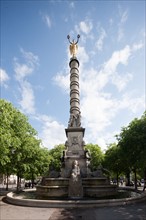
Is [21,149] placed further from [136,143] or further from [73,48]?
[73,48]

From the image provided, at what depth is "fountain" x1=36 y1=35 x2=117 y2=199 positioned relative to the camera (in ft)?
57.9

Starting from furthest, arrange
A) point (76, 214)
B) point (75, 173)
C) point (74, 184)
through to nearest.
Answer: point (75, 173) → point (74, 184) → point (76, 214)

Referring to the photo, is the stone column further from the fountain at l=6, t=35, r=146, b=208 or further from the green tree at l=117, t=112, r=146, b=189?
the green tree at l=117, t=112, r=146, b=189

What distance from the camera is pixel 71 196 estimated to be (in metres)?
16.8

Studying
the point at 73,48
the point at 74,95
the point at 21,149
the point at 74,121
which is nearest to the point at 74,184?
the point at 74,121

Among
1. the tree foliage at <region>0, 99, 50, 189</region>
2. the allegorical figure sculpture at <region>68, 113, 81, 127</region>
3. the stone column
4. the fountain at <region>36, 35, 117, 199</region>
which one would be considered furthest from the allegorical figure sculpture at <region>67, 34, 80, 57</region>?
the tree foliage at <region>0, 99, 50, 189</region>

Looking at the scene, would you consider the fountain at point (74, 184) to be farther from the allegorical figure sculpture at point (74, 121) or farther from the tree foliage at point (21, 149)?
the tree foliage at point (21, 149)

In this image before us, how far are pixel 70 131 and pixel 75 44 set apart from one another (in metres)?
15.5

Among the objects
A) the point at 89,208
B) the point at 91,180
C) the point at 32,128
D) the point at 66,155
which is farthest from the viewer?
the point at 32,128

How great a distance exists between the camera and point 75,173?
18.1m

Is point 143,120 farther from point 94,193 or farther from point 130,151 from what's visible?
point 94,193

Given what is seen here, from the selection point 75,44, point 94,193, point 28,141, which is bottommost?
point 94,193

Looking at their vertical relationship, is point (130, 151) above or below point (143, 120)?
below

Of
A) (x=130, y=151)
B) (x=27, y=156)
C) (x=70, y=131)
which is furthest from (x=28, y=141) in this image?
(x=130, y=151)
